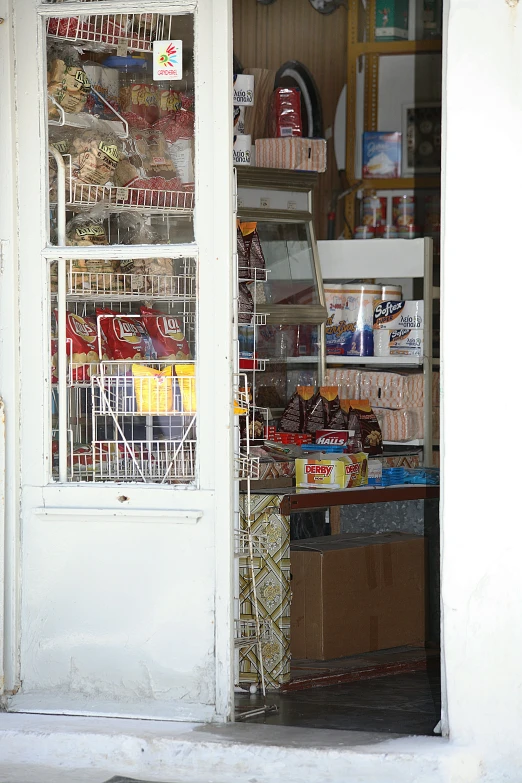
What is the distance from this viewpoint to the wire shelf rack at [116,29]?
3756mm

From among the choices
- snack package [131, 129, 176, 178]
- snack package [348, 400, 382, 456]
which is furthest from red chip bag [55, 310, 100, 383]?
snack package [348, 400, 382, 456]

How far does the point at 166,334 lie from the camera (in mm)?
3836

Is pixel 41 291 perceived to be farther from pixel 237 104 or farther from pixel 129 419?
pixel 237 104

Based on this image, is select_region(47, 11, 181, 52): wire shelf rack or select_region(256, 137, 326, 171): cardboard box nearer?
select_region(47, 11, 181, 52): wire shelf rack

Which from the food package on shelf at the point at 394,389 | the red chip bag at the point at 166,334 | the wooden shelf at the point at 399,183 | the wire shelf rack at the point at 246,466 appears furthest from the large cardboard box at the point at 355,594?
the wooden shelf at the point at 399,183

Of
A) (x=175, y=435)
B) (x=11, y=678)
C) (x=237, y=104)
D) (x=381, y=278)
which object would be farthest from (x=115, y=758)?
(x=237, y=104)

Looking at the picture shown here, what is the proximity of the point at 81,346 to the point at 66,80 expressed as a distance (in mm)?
995

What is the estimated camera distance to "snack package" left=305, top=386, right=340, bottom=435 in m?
5.59

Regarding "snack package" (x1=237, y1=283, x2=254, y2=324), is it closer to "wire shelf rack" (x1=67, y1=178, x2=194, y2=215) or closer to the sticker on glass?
"wire shelf rack" (x1=67, y1=178, x2=194, y2=215)

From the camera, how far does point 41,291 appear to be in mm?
3838

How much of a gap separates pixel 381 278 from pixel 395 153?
1.38 metres

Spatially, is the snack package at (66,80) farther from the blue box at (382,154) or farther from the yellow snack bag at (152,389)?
the blue box at (382,154)

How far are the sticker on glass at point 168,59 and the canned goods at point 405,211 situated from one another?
3574 mm

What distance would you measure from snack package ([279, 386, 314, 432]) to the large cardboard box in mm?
680
